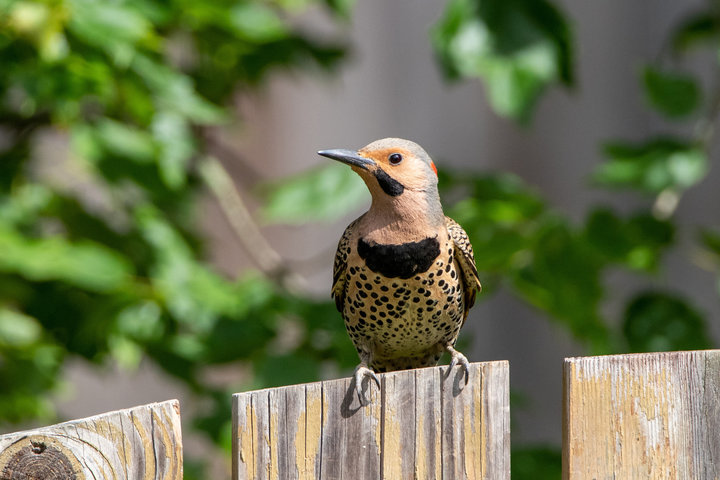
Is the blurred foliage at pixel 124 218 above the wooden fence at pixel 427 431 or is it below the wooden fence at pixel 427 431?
above

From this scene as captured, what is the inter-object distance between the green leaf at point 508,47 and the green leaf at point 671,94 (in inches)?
13.4

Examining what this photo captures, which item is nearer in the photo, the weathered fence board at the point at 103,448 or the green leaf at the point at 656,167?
the weathered fence board at the point at 103,448

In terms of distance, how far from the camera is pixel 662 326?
3328 millimetres

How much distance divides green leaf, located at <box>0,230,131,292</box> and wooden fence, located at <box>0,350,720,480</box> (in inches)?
75.6

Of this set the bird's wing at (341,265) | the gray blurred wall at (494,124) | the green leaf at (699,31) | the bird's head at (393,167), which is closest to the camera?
the bird's head at (393,167)

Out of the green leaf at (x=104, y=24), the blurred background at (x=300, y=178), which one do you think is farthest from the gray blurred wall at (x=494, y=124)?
the green leaf at (x=104, y=24)

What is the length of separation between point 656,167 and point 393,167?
1368mm

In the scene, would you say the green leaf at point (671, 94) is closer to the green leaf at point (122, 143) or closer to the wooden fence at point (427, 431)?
the wooden fence at point (427, 431)

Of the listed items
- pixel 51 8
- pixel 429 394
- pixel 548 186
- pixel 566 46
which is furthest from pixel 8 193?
pixel 548 186

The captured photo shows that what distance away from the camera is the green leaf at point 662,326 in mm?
3293

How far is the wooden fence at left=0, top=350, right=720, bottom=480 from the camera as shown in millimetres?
1543

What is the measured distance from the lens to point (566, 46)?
3.37m

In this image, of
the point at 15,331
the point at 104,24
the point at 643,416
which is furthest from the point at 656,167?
the point at 15,331

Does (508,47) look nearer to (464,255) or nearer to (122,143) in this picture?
(464,255)
